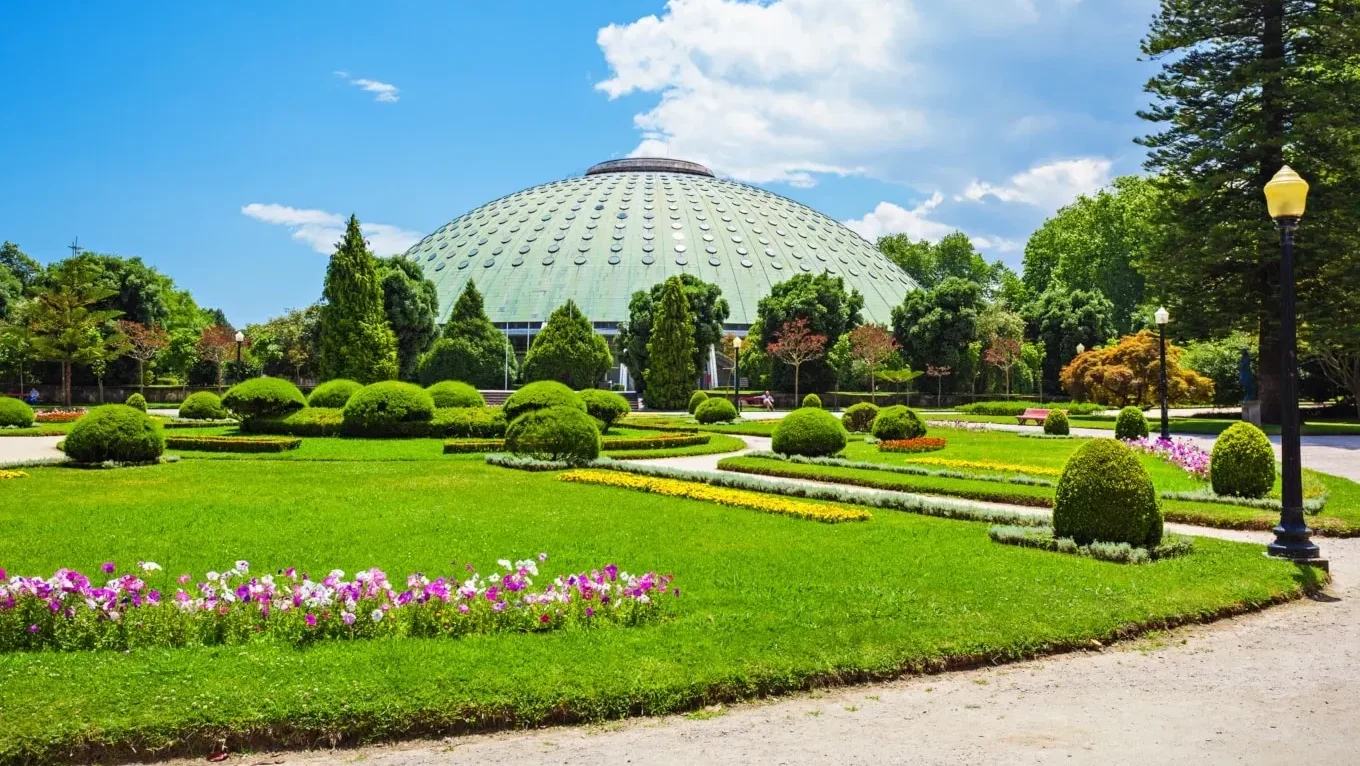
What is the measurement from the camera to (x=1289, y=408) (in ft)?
28.3

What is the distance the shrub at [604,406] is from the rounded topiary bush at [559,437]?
896 cm

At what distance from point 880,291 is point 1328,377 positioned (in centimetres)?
4721

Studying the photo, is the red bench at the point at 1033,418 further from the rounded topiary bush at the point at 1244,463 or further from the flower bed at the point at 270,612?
the flower bed at the point at 270,612

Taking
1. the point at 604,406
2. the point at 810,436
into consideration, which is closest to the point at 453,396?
the point at 604,406

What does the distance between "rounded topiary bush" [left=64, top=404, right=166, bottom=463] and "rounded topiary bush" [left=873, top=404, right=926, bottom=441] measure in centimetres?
A: 1678

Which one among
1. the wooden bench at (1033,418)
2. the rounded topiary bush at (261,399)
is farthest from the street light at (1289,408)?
the wooden bench at (1033,418)

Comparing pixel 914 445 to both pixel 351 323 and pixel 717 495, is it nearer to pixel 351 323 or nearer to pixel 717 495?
pixel 717 495

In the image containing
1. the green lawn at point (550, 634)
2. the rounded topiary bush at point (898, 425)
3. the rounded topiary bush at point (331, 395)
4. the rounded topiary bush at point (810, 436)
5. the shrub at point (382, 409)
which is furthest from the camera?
the rounded topiary bush at point (331, 395)

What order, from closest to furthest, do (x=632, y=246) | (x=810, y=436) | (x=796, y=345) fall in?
1. (x=810, y=436)
2. (x=796, y=345)
3. (x=632, y=246)

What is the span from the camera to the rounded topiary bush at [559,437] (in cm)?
1764

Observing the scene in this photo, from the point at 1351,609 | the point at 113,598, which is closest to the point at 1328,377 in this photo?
the point at 1351,609

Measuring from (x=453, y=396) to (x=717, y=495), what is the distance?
16.8 m

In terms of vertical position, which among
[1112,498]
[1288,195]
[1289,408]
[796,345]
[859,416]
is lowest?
[1112,498]

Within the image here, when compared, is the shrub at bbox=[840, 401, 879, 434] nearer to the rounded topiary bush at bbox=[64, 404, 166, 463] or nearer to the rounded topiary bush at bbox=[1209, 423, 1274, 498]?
the rounded topiary bush at bbox=[1209, 423, 1274, 498]
